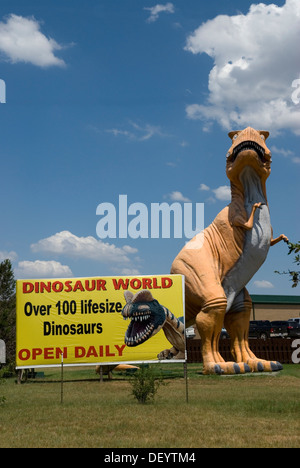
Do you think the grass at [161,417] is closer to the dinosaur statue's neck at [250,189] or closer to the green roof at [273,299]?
the dinosaur statue's neck at [250,189]

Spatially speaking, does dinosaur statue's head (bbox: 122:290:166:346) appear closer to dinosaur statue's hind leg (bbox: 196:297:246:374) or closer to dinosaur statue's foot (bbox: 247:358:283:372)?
dinosaur statue's hind leg (bbox: 196:297:246:374)

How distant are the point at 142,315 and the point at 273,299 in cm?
3847

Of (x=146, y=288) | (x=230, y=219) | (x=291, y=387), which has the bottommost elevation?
(x=291, y=387)

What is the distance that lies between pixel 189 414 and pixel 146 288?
25.2 feet

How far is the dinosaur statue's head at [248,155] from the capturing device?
16953mm

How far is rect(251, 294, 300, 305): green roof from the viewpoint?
2028 inches

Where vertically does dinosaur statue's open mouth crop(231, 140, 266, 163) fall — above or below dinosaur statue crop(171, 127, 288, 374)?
above

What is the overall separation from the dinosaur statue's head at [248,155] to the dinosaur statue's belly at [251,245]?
0.30m

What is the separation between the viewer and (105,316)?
55.1 ft

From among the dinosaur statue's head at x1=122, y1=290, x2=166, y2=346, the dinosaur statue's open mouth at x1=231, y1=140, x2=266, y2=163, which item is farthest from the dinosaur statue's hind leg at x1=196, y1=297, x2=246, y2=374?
the dinosaur statue's open mouth at x1=231, y1=140, x2=266, y2=163

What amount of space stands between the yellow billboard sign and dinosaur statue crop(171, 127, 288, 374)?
90 cm
